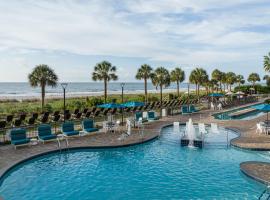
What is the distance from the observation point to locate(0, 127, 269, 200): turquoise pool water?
879cm

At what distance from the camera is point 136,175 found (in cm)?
1043

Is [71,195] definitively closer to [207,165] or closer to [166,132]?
[207,165]

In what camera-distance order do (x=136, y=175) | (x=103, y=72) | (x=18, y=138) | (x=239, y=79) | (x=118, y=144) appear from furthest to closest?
(x=239, y=79) < (x=103, y=72) < (x=118, y=144) < (x=18, y=138) < (x=136, y=175)

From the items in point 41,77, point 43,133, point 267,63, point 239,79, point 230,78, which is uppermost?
point 267,63

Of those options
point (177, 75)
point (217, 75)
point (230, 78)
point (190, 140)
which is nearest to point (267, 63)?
point (217, 75)

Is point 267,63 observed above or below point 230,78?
above

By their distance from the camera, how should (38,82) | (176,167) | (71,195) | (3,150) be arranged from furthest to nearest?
(38,82) → (3,150) → (176,167) → (71,195)

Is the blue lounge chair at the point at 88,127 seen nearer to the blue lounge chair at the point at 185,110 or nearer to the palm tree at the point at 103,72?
the blue lounge chair at the point at 185,110

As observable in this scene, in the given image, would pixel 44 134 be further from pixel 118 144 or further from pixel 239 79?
pixel 239 79

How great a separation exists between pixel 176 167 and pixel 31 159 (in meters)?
6.13

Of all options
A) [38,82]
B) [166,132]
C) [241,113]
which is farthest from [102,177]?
[241,113]

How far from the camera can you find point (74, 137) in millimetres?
16062

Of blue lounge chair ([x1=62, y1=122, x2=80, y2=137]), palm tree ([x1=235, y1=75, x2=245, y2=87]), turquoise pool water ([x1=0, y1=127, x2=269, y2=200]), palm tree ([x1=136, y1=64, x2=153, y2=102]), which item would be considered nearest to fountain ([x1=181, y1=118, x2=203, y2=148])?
turquoise pool water ([x1=0, y1=127, x2=269, y2=200])

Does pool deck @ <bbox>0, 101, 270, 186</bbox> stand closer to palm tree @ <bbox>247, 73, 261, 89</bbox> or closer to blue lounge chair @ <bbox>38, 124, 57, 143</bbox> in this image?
blue lounge chair @ <bbox>38, 124, 57, 143</bbox>
